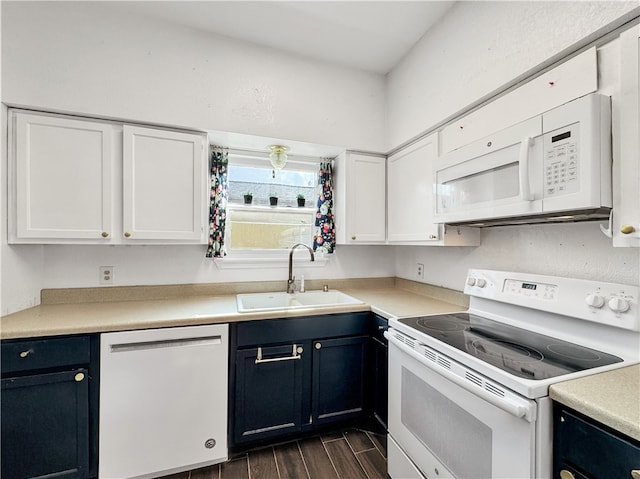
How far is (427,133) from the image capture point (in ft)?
6.27

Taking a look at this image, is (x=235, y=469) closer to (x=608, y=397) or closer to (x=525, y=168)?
(x=608, y=397)

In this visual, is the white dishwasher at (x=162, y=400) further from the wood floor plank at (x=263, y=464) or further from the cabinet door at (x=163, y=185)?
the cabinet door at (x=163, y=185)

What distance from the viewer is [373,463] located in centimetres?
166

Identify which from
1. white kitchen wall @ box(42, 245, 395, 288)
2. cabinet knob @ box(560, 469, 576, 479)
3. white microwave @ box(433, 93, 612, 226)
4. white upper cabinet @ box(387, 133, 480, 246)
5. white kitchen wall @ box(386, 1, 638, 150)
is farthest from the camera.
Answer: white kitchen wall @ box(42, 245, 395, 288)

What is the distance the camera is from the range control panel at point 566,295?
1044 mm

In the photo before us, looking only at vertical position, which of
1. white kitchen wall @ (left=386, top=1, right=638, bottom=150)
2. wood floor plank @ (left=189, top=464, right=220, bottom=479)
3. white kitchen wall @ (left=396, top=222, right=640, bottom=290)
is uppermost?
white kitchen wall @ (left=386, top=1, right=638, bottom=150)

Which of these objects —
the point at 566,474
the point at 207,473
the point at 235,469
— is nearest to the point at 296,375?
the point at 235,469

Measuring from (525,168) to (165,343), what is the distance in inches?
74.4

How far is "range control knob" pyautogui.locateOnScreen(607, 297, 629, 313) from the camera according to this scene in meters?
1.04

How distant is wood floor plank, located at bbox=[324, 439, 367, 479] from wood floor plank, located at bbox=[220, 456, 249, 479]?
0.50 meters

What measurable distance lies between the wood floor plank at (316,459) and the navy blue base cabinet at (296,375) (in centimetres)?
11

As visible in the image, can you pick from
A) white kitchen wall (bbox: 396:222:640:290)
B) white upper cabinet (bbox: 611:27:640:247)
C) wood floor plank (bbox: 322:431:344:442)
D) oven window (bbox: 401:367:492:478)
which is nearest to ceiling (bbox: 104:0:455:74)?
white upper cabinet (bbox: 611:27:640:247)

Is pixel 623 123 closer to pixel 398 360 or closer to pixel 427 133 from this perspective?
pixel 427 133

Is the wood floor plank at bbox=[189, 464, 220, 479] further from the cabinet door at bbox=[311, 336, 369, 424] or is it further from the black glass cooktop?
the black glass cooktop
